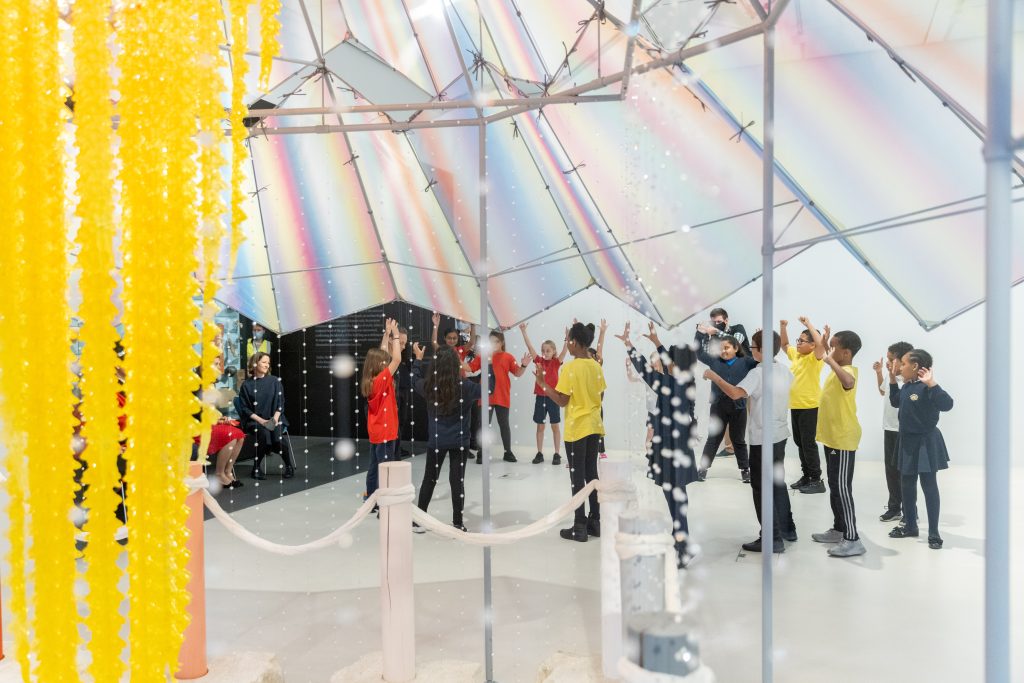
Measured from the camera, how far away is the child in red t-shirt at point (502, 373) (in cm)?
621

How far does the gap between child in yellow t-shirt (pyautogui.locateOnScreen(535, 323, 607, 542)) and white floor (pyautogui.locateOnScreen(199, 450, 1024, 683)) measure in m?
0.48

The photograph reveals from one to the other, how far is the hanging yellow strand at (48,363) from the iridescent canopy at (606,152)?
1579 millimetres

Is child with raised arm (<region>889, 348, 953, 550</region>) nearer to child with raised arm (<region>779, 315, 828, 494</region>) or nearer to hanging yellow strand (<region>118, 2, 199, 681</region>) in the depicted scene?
child with raised arm (<region>779, 315, 828, 494</region>)

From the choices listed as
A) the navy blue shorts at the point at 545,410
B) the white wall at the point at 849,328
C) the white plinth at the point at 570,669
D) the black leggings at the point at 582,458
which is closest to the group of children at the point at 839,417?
the black leggings at the point at 582,458

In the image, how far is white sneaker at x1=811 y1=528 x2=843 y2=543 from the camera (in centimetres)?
502

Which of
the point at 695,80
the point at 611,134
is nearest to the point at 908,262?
the point at 695,80

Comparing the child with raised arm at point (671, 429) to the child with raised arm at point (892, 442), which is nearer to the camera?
the child with raised arm at point (671, 429)

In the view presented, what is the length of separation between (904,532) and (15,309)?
17.9 feet

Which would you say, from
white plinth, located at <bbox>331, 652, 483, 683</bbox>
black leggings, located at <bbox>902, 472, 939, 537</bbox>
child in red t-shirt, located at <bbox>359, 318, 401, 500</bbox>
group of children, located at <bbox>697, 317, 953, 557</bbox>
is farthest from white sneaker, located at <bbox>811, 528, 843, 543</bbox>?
child in red t-shirt, located at <bbox>359, 318, 401, 500</bbox>

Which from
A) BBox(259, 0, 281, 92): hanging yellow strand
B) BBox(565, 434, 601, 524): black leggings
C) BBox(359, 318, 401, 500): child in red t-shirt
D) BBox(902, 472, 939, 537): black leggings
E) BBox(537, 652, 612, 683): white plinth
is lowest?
BBox(537, 652, 612, 683): white plinth

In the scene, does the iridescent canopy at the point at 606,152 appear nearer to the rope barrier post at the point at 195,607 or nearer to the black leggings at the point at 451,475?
the black leggings at the point at 451,475

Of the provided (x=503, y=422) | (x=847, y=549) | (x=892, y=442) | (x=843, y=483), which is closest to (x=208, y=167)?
(x=843, y=483)

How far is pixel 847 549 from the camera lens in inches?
187

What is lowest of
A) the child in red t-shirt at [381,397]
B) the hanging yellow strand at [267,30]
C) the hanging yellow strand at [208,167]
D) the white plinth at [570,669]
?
the white plinth at [570,669]
